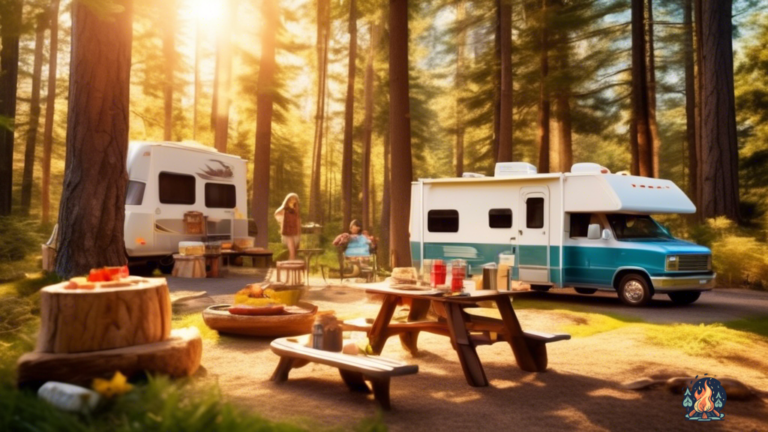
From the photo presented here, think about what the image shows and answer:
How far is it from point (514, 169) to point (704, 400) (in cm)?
810

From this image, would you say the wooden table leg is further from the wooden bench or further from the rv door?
the rv door

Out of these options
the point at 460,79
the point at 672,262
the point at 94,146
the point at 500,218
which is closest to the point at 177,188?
the point at 94,146

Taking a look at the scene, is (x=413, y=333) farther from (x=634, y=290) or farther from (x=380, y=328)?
(x=634, y=290)

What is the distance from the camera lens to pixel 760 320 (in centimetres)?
1017

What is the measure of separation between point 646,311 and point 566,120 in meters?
12.3

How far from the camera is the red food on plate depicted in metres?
8.02

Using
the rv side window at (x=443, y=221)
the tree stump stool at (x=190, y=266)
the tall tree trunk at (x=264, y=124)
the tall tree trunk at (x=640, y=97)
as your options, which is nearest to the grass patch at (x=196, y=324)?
the tree stump stool at (x=190, y=266)

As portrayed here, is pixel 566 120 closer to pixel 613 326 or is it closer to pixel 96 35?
pixel 613 326

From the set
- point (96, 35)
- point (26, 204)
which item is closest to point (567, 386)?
point (96, 35)

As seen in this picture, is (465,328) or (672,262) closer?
(465,328)

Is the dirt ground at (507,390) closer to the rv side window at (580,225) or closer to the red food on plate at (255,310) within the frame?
the red food on plate at (255,310)

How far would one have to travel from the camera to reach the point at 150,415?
→ 334cm

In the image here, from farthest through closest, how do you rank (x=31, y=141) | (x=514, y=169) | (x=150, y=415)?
(x=31, y=141)
(x=514, y=169)
(x=150, y=415)

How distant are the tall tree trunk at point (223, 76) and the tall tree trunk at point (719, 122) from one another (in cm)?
1460
